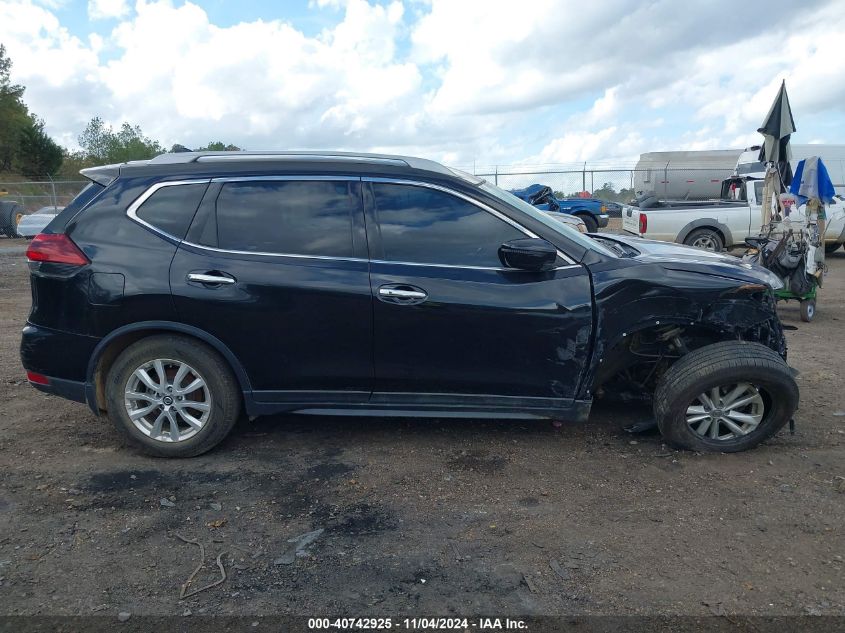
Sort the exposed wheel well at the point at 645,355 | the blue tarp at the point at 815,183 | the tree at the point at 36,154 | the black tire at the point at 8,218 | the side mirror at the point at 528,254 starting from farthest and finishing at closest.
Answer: the tree at the point at 36,154
the black tire at the point at 8,218
the blue tarp at the point at 815,183
the exposed wheel well at the point at 645,355
the side mirror at the point at 528,254

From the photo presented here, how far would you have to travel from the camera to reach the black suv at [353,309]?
158 inches

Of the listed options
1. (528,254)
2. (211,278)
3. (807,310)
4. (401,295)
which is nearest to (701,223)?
(807,310)

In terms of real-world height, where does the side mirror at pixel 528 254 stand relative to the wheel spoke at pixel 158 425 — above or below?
above

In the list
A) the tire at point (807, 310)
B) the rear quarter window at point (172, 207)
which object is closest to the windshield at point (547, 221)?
the rear quarter window at point (172, 207)

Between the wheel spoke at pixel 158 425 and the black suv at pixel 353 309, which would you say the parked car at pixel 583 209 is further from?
the wheel spoke at pixel 158 425

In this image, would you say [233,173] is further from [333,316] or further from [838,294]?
[838,294]

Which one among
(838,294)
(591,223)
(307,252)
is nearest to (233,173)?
(307,252)

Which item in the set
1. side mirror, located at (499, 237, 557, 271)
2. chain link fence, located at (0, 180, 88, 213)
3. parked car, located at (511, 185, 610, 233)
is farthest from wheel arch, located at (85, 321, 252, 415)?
chain link fence, located at (0, 180, 88, 213)

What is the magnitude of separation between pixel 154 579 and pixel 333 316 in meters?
1.70

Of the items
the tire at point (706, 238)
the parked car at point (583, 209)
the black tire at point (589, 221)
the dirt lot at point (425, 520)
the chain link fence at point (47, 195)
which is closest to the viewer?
the dirt lot at point (425, 520)

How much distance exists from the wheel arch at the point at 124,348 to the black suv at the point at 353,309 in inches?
0.4

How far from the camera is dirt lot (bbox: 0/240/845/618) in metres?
2.85

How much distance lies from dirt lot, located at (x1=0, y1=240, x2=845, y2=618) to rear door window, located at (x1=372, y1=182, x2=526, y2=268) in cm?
127

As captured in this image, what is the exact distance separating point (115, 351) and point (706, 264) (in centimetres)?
374
